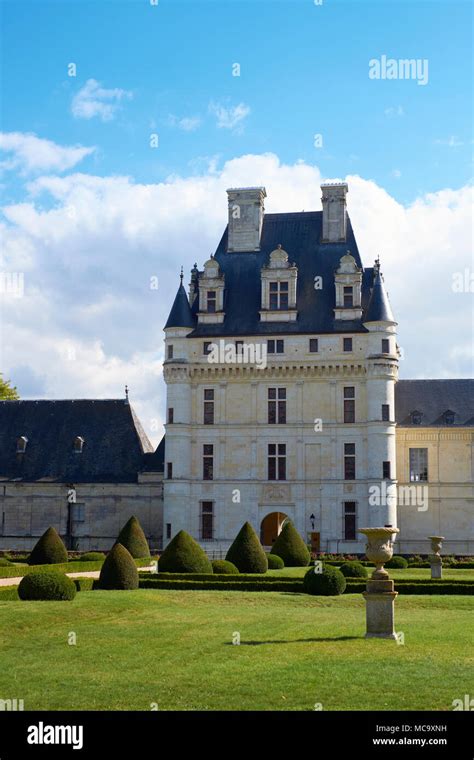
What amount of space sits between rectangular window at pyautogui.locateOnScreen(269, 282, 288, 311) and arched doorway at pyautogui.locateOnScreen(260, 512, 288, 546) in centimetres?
1104

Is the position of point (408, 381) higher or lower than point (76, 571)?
higher

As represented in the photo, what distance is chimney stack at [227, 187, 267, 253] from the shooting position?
5538 centimetres

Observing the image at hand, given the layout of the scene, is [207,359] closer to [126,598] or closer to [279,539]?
[279,539]

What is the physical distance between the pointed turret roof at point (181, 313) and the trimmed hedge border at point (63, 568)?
14.9 metres

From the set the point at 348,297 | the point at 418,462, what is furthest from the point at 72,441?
the point at 418,462

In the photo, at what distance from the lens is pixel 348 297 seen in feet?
171

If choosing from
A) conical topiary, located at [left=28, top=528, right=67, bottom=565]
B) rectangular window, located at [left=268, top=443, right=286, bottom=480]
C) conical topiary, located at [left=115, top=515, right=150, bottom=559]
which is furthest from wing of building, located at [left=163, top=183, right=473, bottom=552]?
conical topiary, located at [left=28, top=528, right=67, bottom=565]

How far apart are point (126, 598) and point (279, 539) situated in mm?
17372

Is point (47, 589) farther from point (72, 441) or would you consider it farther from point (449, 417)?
point (449, 417)

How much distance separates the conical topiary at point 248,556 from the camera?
3550 cm

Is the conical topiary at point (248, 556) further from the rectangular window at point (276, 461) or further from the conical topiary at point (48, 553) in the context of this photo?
the rectangular window at point (276, 461)
